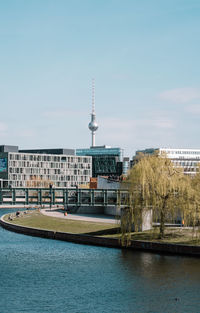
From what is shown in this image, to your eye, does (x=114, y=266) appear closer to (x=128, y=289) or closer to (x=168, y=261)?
(x=168, y=261)

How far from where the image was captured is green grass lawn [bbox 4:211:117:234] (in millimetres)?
78750

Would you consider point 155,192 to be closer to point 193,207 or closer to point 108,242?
point 193,207

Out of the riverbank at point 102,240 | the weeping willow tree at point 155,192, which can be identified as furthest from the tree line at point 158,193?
the riverbank at point 102,240

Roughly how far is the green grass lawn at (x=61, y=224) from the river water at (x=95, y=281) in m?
11.6

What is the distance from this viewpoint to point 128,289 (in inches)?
1799

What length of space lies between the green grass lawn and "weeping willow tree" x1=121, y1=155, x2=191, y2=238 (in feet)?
29.5

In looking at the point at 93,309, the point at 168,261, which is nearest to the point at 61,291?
the point at 93,309

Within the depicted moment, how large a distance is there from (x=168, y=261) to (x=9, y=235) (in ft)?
104

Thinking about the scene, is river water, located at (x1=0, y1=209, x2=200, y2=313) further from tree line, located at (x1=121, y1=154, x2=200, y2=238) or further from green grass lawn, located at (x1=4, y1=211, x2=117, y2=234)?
green grass lawn, located at (x1=4, y1=211, x2=117, y2=234)

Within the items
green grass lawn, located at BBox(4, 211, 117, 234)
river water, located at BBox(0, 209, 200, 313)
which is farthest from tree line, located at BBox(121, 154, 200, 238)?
green grass lawn, located at BBox(4, 211, 117, 234)

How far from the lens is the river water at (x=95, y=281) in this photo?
40.9 metres

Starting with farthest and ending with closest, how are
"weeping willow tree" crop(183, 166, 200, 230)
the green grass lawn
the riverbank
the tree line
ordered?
the green grass lawn
the tree line
"weeping willow tree" crop(183, 166, 200, 230)
the riverbank

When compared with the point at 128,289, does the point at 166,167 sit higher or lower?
higher

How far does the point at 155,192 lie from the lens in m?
67.1
